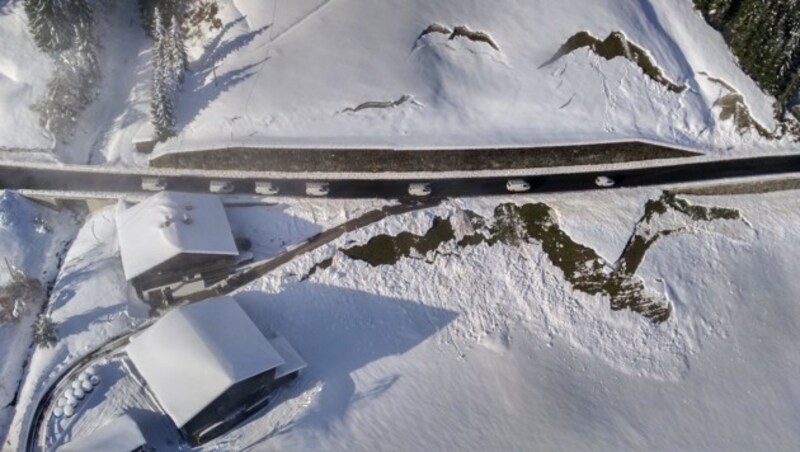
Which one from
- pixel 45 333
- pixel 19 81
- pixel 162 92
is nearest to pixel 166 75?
pixel 162 92

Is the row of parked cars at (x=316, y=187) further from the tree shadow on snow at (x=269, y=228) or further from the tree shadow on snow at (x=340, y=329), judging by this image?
the tree shadow on snow at (x=340, y=329)

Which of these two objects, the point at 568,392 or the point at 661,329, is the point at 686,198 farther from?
the point at 568,392

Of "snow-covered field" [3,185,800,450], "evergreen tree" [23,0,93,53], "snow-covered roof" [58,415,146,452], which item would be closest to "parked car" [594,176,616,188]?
"snow-covered field" [3,185,800,450]

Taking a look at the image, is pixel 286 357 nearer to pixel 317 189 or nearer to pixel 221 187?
pixel 317 189

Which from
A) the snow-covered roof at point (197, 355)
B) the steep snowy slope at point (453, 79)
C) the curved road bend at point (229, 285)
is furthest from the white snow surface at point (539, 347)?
the steep snowy slope at point (453, 79)

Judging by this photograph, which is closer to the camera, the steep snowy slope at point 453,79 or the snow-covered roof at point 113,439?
the snow-covered roof at point 113,439
